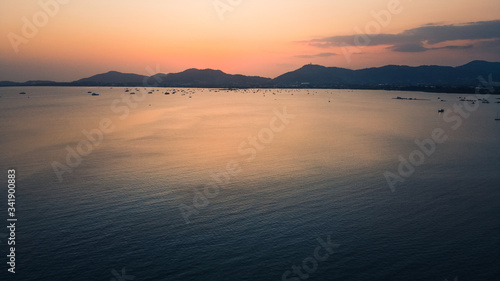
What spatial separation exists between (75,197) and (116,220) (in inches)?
171

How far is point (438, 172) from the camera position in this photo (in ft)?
76.5

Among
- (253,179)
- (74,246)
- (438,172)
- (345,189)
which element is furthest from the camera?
(438,172)

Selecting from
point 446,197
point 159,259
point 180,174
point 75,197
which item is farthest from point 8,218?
point 446,197

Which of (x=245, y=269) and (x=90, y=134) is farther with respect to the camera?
(x=90, y=134)

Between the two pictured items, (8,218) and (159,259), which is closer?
(159,259)

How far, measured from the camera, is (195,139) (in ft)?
121

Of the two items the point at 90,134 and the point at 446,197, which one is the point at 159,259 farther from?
the point at 90,134

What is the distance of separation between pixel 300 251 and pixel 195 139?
26004 millimetres

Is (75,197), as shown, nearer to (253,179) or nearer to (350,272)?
(253,179)

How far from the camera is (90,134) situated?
39.7m

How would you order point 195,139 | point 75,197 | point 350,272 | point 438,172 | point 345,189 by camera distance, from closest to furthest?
1. point 350,272
2. point 75,197
3. point 345,189
4. point 438,172
5. point 195,139

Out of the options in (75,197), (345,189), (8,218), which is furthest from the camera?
(345,189)

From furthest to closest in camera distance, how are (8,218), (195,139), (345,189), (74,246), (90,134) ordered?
1. (90,134)
2. (195,139)
3. (345,189)
4. (8,218)
5. (74,246)

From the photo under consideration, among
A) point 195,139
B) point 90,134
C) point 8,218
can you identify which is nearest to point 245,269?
point 8,218
